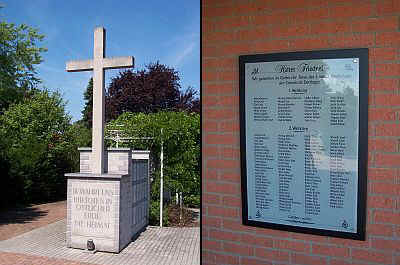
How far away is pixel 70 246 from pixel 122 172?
1.35m

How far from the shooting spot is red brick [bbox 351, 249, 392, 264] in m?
1.48

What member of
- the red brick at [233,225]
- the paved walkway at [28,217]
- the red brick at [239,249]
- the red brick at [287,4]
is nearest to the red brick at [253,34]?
the red brick at [287,4]

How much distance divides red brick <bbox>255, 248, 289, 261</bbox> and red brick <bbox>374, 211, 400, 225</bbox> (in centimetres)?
43

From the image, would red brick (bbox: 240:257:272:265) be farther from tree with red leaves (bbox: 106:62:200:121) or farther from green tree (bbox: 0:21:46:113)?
tree with red leaves (bbox: 106:62:200:121)

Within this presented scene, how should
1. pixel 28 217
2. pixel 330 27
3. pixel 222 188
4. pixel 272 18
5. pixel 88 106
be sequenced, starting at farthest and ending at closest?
pixel 88 106 < pixel 28 217 < pixel 222 188 < pixel 272 18 < pixel 330 27

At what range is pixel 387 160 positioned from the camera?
1469 mm

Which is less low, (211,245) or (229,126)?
(229,126)

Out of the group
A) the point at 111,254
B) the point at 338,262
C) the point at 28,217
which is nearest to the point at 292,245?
the point at 338,262

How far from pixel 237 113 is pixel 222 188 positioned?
1.23 ft

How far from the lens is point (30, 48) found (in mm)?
10406

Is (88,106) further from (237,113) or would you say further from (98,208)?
(237,113)

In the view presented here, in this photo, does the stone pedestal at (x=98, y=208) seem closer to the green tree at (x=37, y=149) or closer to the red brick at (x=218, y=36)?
the red brick at (x=218, y=36)

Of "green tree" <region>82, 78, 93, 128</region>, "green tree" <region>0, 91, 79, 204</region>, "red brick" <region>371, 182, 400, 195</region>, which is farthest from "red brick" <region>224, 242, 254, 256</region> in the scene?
"green tree" <region>82, 78, 93, 128</region>

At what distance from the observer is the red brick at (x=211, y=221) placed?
1801 mm
